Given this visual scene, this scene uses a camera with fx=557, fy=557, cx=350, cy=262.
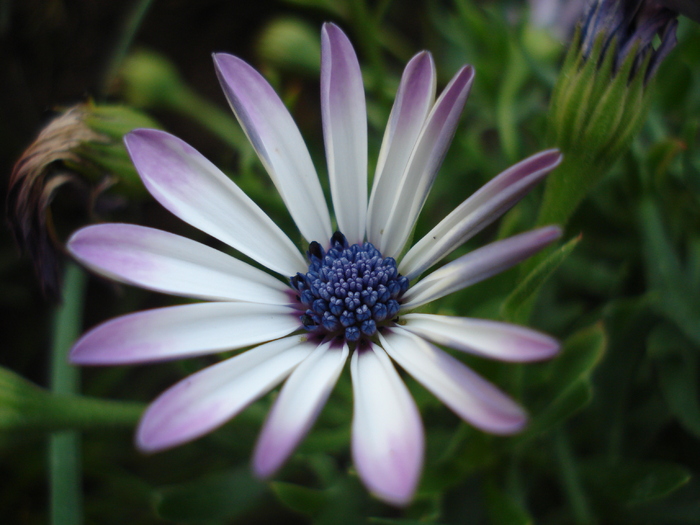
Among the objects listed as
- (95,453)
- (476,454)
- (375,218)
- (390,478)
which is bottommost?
(95,453)

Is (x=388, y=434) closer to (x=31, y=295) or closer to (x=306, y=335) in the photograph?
(x=306, y=335)

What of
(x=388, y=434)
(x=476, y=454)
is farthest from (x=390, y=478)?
(x=476, y=454)

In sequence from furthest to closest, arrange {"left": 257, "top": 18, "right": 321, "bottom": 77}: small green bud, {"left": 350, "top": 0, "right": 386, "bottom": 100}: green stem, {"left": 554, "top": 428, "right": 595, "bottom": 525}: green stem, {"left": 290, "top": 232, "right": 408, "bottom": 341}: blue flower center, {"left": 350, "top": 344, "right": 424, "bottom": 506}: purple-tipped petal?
{"left": 257, "top": 18, "right": 321, "bottom": 77}: small green bud
{"left": 350, "top": 0, "right": 386, "bottom": 100}: green stem
{"left": 554, "top": 428, "right": 595, "bottom": 525}: green stem
{"left": 290, "top": 232, "right": 408, "bottom": 341}: blue flower center
{"left": 350, "top": 344, "right": 424, "bottom": 506}: purple-tipped petal

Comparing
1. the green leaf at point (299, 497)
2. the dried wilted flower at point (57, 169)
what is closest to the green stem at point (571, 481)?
the green leaf at point (299, 497)

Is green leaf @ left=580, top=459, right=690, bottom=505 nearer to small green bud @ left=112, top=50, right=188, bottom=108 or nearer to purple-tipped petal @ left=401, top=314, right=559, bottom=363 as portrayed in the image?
purple-tipped petal @ left=401, top=314, right=559, bottom=363

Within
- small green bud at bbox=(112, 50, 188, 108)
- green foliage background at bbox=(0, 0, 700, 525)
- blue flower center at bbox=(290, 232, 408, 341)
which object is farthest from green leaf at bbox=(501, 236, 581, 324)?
small green bud at bbox=(112, 50, 188, 108)

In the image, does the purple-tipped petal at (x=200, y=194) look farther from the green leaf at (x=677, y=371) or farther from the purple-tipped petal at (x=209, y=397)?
the green leaf at (x=677, y=371)

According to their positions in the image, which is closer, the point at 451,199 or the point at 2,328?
the point at 451,199
